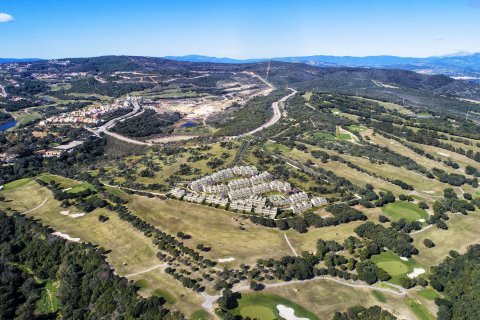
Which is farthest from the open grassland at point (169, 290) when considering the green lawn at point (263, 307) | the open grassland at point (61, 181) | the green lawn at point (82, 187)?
the open grassland at point (61, 181)

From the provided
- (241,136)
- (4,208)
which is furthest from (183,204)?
(241,136)

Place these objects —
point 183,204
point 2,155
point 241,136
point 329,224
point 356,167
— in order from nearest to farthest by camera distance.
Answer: point 329,224, point 183,204, point 356,167, point 2,155, point 241,136

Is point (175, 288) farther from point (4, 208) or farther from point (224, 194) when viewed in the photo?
point (4, 208)

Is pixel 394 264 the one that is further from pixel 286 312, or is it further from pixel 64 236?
pixel 64 236

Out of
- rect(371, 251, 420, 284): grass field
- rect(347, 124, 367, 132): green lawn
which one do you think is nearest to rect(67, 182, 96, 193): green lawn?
rect(371, 251, 420, 284): grass field

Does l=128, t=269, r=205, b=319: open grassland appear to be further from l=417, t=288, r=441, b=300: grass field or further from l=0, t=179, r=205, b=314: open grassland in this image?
l=417, t=288, r=441, b=300: grass field

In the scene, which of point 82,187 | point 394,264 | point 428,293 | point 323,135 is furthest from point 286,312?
point 323,135

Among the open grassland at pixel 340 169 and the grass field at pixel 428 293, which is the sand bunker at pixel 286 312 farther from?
the open grassland at pixel 340 169
